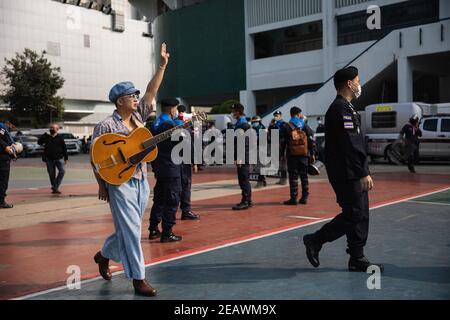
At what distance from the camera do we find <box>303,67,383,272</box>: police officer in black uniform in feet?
15.5

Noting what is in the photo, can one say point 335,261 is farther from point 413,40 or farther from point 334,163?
point 413,40

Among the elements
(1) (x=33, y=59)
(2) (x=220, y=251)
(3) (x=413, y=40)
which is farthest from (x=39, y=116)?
(2) (x=220, y=251)

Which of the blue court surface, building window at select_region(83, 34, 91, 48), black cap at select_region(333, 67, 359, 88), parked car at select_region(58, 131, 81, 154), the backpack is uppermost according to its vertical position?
building window at select_region(83, 34, 91, 48)

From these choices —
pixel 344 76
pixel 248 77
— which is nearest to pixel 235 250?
pixel 344 76

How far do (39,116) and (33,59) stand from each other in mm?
5292

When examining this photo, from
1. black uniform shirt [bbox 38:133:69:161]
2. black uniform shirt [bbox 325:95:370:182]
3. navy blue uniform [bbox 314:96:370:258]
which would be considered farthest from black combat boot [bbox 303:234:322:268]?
black uniform shirt [bbox 38:133:69:161]

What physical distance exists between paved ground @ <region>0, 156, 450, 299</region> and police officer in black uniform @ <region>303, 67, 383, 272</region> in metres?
0.40

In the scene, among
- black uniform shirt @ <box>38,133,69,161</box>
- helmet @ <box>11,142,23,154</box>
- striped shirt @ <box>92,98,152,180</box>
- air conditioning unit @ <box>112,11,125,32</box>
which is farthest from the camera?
air conditioning unit @ <box>112,11,125,32</box>

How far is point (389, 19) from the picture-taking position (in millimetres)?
31797

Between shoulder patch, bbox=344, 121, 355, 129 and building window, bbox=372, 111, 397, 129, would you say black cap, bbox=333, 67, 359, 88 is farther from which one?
building window, bbox=372, 111, 397, 129

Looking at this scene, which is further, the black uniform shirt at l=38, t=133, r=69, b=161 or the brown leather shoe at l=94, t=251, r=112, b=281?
the black uniform shirt at l=38, t=133, r=69, b=161

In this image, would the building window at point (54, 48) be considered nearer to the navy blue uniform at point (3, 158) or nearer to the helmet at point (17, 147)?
the navy blue uniform at point (3, 158)

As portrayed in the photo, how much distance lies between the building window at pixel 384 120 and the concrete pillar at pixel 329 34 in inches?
568

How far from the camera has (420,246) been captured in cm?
588
